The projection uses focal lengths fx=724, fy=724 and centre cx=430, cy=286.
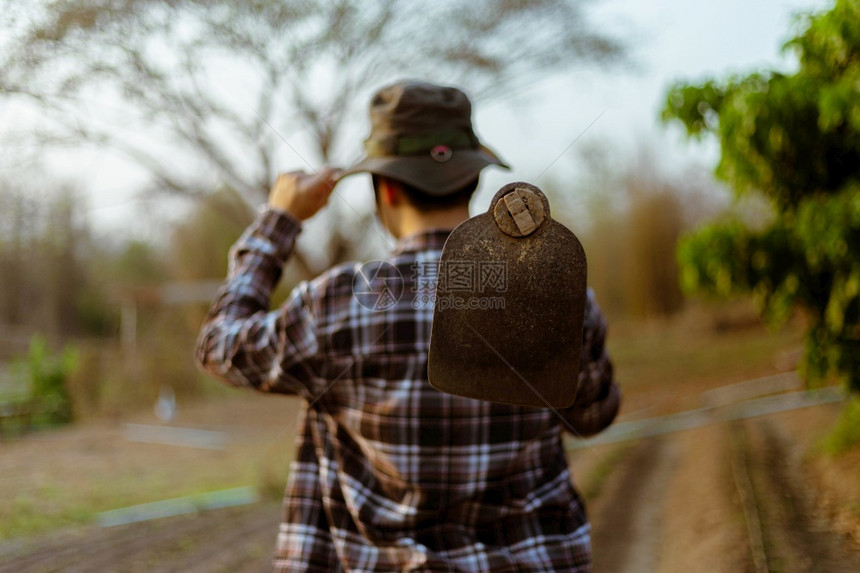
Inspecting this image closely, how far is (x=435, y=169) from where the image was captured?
1134 millimetres

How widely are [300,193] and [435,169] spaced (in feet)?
1.00

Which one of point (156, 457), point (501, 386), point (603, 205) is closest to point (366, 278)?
point (501, 386)

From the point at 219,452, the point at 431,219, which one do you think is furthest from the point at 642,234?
the point at 431,219

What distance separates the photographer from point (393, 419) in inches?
48.4

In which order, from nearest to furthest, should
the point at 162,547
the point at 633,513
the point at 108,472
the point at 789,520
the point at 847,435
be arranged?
1. the point at 789,520
2. the point at 162,547
3. the point at 847,435
4. the point at 633,513
5. the point at 108,472

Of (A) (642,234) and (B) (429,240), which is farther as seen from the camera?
(A) (642,234)

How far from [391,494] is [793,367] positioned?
33.4 ft

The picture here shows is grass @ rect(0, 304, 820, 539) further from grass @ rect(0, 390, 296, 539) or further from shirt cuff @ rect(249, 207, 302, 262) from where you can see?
shirt cuff @ rect(249, 207, 302, 262)

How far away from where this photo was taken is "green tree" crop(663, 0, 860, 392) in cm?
250

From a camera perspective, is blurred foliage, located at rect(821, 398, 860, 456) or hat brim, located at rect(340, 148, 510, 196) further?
blurred foliage, located at rect(821, 398, 860, 456)

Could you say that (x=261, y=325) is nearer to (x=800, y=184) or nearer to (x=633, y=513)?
(x=800, y=184)

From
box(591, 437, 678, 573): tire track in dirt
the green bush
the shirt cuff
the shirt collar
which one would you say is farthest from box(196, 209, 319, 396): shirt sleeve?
the green bush

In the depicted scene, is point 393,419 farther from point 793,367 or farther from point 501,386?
point 793,367

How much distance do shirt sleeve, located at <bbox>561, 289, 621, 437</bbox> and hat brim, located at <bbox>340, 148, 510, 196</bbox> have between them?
0.38m
